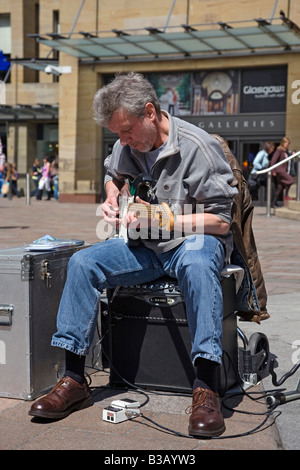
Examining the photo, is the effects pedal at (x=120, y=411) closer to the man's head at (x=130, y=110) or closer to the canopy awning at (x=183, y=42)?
the man's head at (x=130, y=110)

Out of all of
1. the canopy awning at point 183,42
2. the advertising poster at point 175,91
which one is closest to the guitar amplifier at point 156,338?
the canopy awning at point 183,42

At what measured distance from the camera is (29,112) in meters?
29.2

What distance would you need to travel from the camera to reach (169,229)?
3.07m

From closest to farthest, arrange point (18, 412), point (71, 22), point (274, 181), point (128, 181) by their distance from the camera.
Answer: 1. point (18, 412)
2. point (128, 181)
3. point (274, 181)
4. point (71, 22)

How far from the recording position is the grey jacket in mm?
3129

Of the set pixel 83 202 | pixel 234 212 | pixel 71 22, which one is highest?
pixel 71 22

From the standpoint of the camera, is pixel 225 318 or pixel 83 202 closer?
pixel 225 318

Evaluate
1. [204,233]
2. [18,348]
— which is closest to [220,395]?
[204,233]

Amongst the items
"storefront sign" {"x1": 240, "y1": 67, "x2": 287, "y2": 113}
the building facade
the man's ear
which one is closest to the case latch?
the man's ear

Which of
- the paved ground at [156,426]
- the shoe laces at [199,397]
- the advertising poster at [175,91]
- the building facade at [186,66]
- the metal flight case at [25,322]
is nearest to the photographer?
the paved ground at [156,426]

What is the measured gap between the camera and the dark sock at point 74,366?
3080mm

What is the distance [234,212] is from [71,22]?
1953 centimetres

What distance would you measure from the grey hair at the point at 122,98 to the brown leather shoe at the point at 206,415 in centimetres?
126
